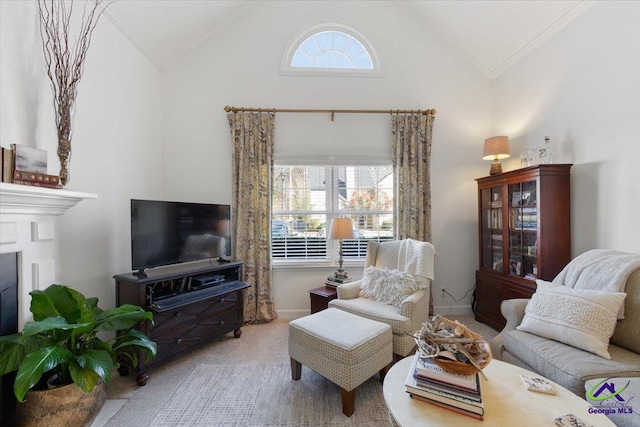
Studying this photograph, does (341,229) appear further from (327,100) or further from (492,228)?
(492,228)

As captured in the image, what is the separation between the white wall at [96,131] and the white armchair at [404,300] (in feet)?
7.11

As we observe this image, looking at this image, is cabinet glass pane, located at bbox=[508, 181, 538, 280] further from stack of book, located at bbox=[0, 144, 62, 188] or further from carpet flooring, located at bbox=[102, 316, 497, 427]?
stack of book, located at bbox=[0, 144, 62, 188]

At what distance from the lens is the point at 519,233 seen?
281 cm

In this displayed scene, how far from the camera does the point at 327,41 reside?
11.6 feet

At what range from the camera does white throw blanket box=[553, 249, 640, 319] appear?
1753 mm

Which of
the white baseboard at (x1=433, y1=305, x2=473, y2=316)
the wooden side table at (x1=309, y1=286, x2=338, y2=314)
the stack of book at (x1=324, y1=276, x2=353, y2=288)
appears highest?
the stack of book at (x1=324, y1=276, x2=353, y2=288)

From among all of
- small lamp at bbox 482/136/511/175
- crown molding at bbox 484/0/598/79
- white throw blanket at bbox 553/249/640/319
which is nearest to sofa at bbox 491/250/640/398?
white throw blanket at bbox 553/249/640/319

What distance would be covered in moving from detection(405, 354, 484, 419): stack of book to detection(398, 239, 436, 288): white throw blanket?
1339mm

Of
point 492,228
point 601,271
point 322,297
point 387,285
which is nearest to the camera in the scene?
point 601,271

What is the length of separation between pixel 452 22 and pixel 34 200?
4.31 metres

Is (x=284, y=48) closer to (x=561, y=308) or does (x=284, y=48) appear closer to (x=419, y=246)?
(x=419, y=246)

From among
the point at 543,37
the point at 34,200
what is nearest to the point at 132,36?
the point at 34,200

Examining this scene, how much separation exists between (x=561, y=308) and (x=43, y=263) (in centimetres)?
345

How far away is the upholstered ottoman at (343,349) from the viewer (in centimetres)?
176
